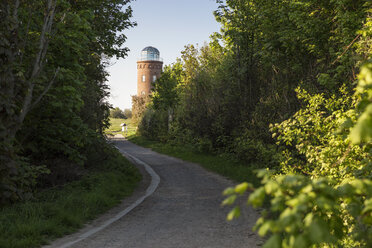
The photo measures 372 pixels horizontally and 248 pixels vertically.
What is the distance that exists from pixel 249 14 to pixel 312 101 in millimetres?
12882

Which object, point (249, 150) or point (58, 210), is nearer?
point (58, 210)

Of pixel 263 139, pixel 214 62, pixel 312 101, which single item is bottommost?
pixel 263 139

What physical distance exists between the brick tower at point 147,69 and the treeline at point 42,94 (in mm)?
56204

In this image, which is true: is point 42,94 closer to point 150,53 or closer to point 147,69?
point 147,69

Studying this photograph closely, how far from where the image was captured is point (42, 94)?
853 cm

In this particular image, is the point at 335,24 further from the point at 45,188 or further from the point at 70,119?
the point at 45,188

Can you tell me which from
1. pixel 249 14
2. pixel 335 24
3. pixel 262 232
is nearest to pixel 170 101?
pixel 249 14

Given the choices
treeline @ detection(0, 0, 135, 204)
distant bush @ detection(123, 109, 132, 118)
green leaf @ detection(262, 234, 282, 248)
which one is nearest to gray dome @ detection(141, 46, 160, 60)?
distant bush @ detection(123, 109, 132, 118)

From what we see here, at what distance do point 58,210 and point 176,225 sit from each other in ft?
9.73

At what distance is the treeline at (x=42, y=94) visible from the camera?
8.32 m

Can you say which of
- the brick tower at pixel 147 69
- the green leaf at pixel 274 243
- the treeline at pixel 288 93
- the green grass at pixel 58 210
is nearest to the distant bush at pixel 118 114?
the brick tower at pixel 147 69

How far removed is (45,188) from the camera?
34.5 ft

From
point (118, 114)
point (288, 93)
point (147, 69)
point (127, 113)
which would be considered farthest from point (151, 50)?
point (288, 93)

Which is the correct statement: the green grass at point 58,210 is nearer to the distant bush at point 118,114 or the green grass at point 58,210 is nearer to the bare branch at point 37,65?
the bare branch at point 37,65
